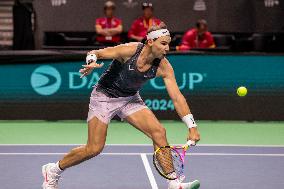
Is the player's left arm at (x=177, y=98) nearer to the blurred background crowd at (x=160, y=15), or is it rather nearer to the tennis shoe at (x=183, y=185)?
the tennis shoe at (x=183, y=185)

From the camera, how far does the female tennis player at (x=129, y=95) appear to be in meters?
7.55

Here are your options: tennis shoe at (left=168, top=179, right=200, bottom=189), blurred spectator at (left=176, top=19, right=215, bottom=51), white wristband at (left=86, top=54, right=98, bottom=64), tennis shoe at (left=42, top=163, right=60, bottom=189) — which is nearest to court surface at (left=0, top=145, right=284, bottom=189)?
tennis shoe at (left=42, top=163, right=60, bottom=189)

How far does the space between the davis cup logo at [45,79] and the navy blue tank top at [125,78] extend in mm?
5679

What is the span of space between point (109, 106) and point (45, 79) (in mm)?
5842

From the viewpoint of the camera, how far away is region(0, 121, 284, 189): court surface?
28.3ft

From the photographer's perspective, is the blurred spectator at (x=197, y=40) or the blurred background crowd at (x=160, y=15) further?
the blurred background crowd at (x=160, y=15)

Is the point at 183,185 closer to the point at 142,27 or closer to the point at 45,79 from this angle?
the point at 45,79

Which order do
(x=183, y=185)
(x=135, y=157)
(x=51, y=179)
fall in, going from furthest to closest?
(x=135, y=157) → (x=51, y=179) → (x=183, y=185)

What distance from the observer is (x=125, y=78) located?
7793mm

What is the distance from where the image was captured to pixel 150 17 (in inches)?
588

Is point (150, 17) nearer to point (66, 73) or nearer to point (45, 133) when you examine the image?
point (66, 73)

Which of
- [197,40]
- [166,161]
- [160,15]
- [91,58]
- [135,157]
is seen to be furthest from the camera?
[160,15]

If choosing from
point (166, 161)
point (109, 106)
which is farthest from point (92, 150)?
point (166, 161)

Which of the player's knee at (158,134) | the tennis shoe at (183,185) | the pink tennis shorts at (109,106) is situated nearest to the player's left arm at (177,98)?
the player's knee at (158,134)
